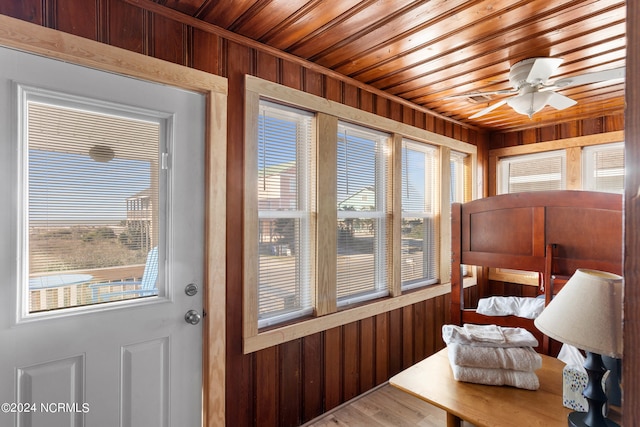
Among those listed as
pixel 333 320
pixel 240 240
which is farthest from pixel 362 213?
pixel 240 240

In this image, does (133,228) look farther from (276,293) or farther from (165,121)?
(276,293)

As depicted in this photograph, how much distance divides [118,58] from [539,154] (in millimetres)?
4048

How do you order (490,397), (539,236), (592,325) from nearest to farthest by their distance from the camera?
(592,325) < (490,397) < (539,236)

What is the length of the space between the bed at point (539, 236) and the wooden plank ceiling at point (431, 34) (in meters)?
0.79

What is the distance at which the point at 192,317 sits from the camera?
1.73m

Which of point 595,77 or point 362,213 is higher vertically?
point 595,77

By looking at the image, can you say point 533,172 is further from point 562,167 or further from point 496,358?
point 496,358

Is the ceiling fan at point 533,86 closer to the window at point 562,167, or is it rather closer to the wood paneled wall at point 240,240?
the wood paneled wall at point 240,240

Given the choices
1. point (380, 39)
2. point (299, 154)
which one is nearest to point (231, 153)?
point (299, 154)

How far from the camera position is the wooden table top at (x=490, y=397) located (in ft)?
4.19

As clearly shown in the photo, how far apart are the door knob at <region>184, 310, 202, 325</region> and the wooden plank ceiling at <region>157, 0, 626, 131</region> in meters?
1.52

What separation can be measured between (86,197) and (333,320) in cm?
166

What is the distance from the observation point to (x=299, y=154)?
228 cm

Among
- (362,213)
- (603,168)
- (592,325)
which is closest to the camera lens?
(592,325)
